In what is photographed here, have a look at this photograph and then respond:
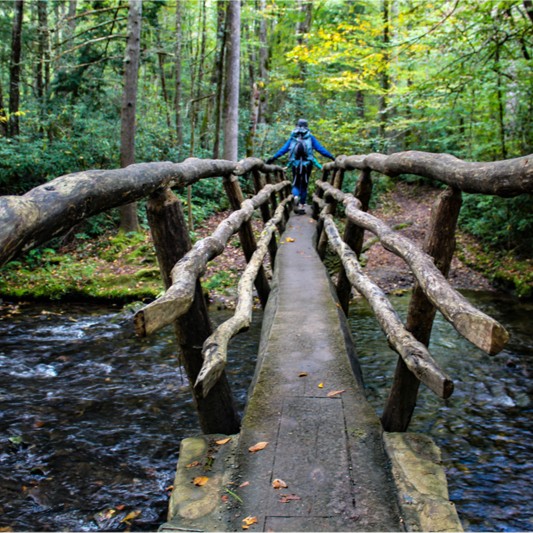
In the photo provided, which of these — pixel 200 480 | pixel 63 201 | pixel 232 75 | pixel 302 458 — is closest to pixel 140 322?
pixel 63 201

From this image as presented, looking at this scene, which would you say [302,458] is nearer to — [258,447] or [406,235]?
[258,447]

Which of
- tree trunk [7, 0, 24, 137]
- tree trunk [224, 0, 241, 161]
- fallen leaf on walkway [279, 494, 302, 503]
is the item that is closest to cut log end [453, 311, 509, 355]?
fallen leaf on walkway [279, 494, 302, 503]

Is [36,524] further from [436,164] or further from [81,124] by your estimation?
[81,124]

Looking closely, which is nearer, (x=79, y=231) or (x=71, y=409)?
(x=71, y=409)

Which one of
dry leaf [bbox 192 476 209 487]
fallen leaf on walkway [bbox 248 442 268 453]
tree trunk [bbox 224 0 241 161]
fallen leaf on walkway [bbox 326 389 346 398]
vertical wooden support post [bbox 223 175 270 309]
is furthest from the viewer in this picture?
tree trunk [bbox 224 0 241 161]

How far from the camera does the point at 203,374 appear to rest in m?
2.27

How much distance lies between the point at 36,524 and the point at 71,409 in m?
1.80

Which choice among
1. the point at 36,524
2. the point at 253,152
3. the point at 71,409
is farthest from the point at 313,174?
the point at 36,524

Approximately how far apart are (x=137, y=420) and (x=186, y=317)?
249cm

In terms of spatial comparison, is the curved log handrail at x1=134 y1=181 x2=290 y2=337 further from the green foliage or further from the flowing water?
the green foliage

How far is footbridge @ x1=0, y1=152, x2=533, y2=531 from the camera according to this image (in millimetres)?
2021

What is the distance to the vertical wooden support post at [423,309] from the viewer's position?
9.93ft

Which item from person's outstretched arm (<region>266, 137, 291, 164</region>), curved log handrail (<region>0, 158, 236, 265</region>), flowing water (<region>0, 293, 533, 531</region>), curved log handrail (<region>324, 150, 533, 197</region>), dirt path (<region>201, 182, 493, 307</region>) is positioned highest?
person's outstretched arm (<region>266, 137, 291, 164</region>)

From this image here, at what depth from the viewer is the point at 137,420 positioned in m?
4.96
